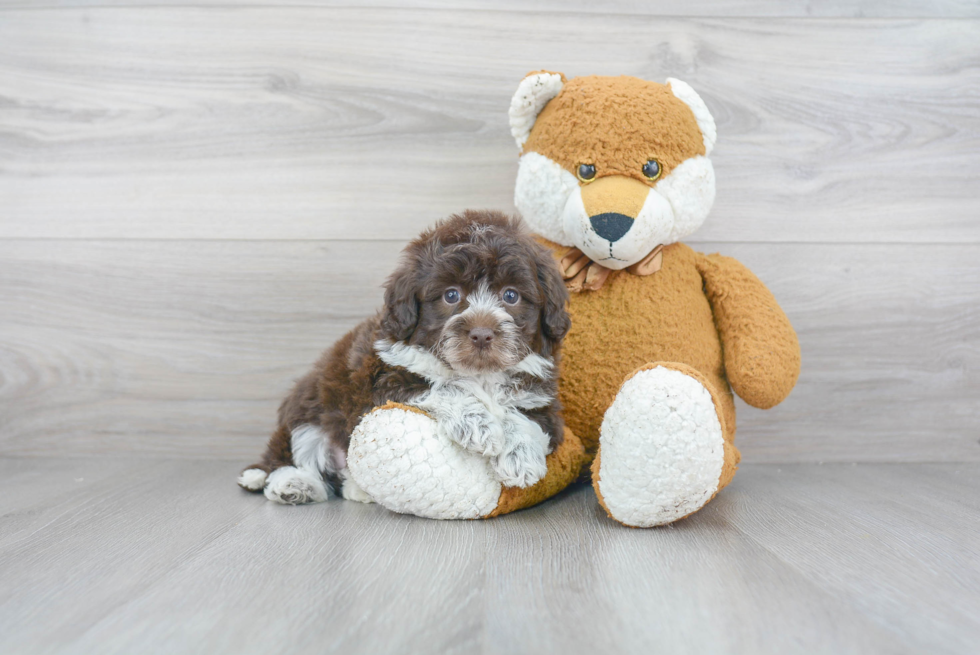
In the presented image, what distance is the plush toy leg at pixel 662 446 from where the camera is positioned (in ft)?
4.34

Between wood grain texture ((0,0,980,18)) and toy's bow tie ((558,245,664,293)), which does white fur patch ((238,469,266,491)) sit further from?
wood grain texture ((0,0,980,18))

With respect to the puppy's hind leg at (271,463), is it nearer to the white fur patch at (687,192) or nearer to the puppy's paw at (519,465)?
the puppy's paw at (519,465)

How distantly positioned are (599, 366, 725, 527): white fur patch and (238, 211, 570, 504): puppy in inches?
7.3

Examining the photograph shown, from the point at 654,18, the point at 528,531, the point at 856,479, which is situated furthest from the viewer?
the point at 654,18

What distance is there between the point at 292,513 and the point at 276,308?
2.49ft

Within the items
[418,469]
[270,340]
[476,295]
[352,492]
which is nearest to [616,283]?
[476,295]

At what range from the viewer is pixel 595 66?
212 centimetres

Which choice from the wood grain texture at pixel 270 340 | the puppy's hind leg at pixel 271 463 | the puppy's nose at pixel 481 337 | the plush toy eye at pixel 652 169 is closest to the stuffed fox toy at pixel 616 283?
the plush toy eye at pixel 652 169

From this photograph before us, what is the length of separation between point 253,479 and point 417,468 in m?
0.58

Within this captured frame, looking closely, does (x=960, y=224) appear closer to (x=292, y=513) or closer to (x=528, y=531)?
(x=528, y=531)

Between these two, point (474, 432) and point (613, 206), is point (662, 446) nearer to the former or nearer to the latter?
point (474, 432)

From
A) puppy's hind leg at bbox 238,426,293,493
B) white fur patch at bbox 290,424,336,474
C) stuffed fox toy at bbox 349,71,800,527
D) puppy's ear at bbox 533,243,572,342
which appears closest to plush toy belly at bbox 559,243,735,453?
stuffed fox toy at bbox 349,71,800,527

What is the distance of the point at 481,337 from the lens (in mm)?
1370

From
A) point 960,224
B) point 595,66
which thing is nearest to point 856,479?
point 960,224
